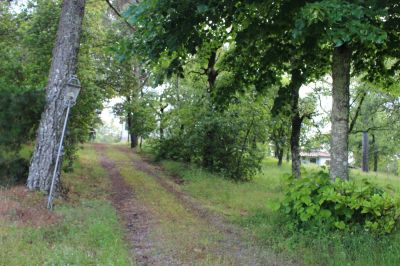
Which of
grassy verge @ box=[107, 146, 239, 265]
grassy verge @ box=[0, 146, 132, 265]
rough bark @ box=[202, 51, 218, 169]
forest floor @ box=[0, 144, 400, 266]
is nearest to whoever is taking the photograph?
grassy verge @ box=[0, 146, 132, 265]

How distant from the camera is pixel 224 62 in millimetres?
10539

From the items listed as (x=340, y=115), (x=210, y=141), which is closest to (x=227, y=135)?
(x=210, y=141)

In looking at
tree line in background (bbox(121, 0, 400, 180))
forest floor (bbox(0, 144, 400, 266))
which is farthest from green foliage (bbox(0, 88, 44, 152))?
tree line in background (bbox(121, 0, 400, 180))

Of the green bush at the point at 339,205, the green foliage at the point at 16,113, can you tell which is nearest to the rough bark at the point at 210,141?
the green foliage at the point at 16,113

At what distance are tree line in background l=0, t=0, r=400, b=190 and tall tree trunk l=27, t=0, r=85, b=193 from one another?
0.36m

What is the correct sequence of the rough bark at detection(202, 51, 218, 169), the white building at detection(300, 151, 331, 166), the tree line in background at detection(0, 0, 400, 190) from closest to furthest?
the tree line in background at detection(0, 0, 400, 190) → the rough bark at detection(202, 51, 218, 169) → the white building at detection(300, 151, 331, 166)

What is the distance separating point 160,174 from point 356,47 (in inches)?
408

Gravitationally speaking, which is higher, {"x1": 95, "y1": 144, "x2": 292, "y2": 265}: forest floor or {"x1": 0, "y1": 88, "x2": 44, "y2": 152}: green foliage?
{"x1": 0, "y1": 88, "x2": 44, "y2": 152}: green foliage

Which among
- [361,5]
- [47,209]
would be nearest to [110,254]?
[47,209]

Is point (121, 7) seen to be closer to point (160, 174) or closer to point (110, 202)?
point (160, 174)

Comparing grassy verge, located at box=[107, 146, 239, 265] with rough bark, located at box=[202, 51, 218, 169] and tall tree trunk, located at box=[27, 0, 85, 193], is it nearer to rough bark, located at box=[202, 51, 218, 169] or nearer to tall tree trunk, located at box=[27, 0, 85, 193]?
tall tree trunk, located at box=[27, 0, 85, 193]

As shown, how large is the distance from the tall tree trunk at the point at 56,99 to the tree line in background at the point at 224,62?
362mm

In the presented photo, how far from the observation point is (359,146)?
44.8 meters

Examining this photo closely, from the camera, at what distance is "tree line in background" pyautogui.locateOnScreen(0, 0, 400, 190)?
6.89 meters
